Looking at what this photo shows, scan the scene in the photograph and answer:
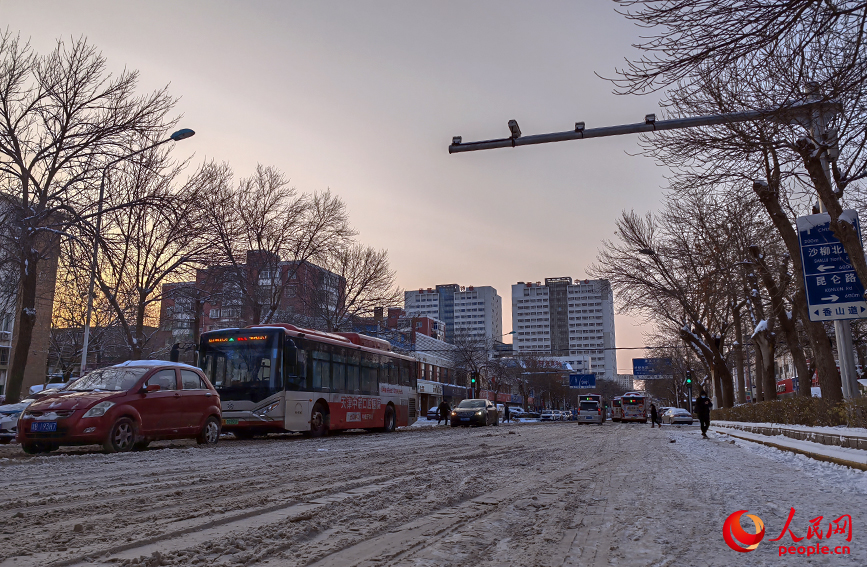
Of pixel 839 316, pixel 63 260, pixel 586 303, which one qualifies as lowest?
pixel 839 316

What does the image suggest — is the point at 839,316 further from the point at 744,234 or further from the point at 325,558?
the point at 325,558

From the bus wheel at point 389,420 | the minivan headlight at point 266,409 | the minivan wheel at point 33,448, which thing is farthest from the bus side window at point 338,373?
the minivan wheel at point 33,448

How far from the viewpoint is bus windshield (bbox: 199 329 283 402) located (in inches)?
690

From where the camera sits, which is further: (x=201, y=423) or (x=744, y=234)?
(x=744, y=234)

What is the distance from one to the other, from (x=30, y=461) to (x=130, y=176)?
49.3 ft

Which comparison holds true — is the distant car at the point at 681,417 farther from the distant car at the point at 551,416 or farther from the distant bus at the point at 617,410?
the distant car at the point at 551,416

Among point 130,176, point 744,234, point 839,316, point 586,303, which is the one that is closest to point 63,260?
point 130,176

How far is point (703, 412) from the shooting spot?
835 inches

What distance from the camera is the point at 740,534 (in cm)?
445

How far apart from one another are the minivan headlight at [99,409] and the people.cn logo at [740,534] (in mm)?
10009

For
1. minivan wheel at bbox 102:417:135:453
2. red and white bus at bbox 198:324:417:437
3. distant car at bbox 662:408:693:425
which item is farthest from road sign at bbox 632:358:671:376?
minivan wheel at bbox 102:417:135:453

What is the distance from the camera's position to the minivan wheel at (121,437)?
1088 centimetres

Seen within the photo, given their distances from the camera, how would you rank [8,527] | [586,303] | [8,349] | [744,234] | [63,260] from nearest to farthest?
[8,527], [63,260], [744,234], [8,349], [586,303]

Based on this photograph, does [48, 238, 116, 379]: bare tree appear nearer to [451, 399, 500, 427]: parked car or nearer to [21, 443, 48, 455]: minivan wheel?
[21, 443, 48, 455]: minivan wheel
